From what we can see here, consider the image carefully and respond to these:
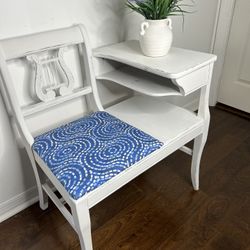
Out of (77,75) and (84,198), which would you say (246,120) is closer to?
(77,75)

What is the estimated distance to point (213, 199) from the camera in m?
1.31

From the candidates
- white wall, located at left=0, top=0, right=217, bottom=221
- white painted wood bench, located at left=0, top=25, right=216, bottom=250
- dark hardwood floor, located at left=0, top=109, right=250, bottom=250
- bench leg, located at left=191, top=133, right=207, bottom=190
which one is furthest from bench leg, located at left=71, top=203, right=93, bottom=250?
bench leg, located at left=191, top=133, right=207, bottom=190

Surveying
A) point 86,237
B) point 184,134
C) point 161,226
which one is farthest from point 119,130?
point 161,226

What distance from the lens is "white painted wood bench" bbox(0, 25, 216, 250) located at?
0.86 m

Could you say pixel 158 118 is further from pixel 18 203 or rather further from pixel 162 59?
pixel 18 203

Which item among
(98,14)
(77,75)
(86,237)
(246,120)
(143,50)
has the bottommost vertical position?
(246,120)

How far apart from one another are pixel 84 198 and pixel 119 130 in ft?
1.04

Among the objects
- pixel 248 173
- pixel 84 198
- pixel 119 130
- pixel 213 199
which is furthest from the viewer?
pixel 248 173

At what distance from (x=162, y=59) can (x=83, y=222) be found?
67cm

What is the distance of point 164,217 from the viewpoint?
1.22 meters

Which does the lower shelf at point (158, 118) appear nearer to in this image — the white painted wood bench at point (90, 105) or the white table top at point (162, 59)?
the white painted wood bench at point (90, 105)

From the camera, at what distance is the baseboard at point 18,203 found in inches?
47.7

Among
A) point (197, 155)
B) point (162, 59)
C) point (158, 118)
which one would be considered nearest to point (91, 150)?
point (158, 118)

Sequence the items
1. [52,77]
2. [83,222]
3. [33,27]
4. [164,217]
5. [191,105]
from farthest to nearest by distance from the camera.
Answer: [191,105]
[164,217]
[52,77]
[33,27]
[83,222]
